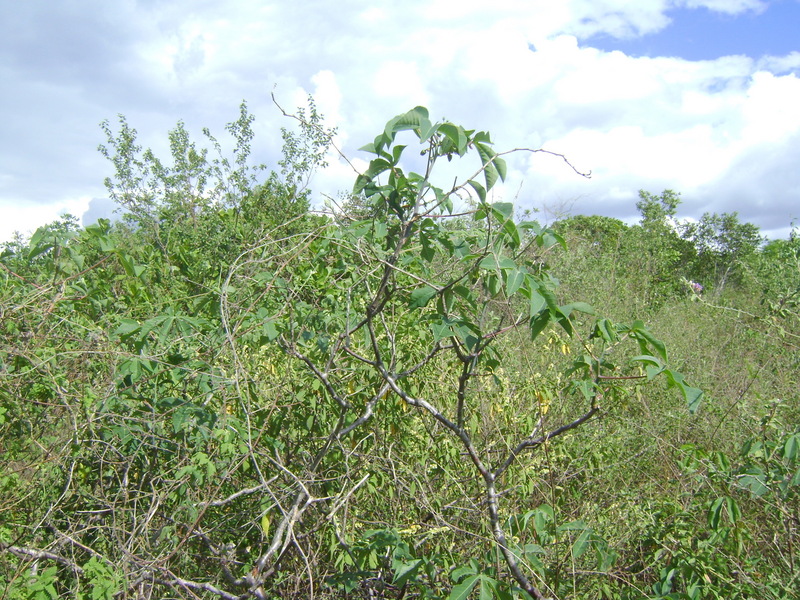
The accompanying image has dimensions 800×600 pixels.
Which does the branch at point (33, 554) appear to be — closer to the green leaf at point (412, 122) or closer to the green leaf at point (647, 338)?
the green leaf at point (412, 122)

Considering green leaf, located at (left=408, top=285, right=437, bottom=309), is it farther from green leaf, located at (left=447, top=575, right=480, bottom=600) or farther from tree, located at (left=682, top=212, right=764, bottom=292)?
tree, located at (left=682, top=212, right=764, bottom=292)

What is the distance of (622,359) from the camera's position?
4.82 m

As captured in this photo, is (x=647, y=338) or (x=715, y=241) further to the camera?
(x=715, y=241)

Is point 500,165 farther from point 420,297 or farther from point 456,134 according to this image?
point 420,297

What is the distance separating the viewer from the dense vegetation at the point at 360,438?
1814 mm

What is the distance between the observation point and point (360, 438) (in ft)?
8.51

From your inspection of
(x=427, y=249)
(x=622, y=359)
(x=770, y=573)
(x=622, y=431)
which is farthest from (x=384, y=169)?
(x=622, y=359)

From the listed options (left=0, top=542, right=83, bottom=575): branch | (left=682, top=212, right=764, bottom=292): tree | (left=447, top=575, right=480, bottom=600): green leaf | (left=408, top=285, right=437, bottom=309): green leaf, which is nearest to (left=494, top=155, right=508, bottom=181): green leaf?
(left=408, top=285, right=437, bottom=309): green leaf

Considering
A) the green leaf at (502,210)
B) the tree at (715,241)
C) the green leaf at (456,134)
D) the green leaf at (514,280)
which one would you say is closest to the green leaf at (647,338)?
the green leaf at (514,280)

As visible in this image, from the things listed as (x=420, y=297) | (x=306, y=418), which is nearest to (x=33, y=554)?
(x=306, y=418)

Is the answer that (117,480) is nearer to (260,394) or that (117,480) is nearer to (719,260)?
(260,394)

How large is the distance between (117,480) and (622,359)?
12.1 feet

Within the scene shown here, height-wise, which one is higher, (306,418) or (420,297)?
(420,297)

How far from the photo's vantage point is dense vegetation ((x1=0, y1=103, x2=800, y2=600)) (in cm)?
181
